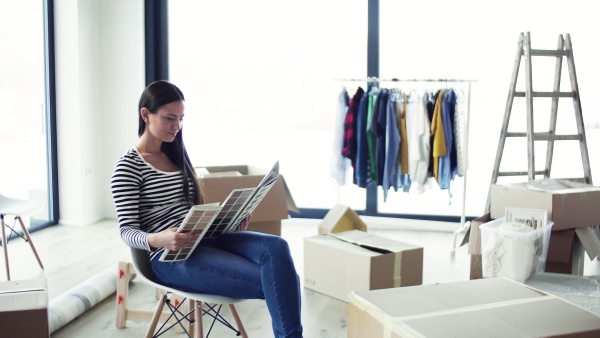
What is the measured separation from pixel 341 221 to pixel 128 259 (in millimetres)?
1332

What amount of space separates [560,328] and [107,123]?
442 cm

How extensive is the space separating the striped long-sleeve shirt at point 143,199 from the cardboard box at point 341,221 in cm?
168

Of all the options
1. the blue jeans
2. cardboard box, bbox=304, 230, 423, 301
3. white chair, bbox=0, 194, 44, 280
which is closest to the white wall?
white chair, bbox=0, 194, 44, 280

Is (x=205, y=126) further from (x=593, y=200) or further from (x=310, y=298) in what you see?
(x=593, y=200)

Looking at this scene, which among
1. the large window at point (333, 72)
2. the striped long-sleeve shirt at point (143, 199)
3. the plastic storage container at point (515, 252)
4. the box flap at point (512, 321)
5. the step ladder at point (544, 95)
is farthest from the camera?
the large window at point (333, 72)

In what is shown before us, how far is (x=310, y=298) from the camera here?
3.38m

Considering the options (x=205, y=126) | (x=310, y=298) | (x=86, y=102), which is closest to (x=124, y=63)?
(x=86, y=102)

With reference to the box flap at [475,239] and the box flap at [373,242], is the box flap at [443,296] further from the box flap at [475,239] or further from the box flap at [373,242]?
the box flap at [475,239]

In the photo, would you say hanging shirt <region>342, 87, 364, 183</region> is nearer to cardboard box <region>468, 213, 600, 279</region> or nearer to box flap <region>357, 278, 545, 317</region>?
cardboard box <region>468, 213, 600, 279</region>

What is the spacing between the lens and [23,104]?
15.5 ft

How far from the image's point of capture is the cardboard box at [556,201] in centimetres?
339

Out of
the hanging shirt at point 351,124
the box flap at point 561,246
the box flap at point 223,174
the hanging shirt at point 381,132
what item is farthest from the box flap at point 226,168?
the box flap at point 561,246

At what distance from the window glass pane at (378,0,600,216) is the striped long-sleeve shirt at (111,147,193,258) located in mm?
2812

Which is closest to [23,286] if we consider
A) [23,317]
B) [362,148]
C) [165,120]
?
[23,317]
